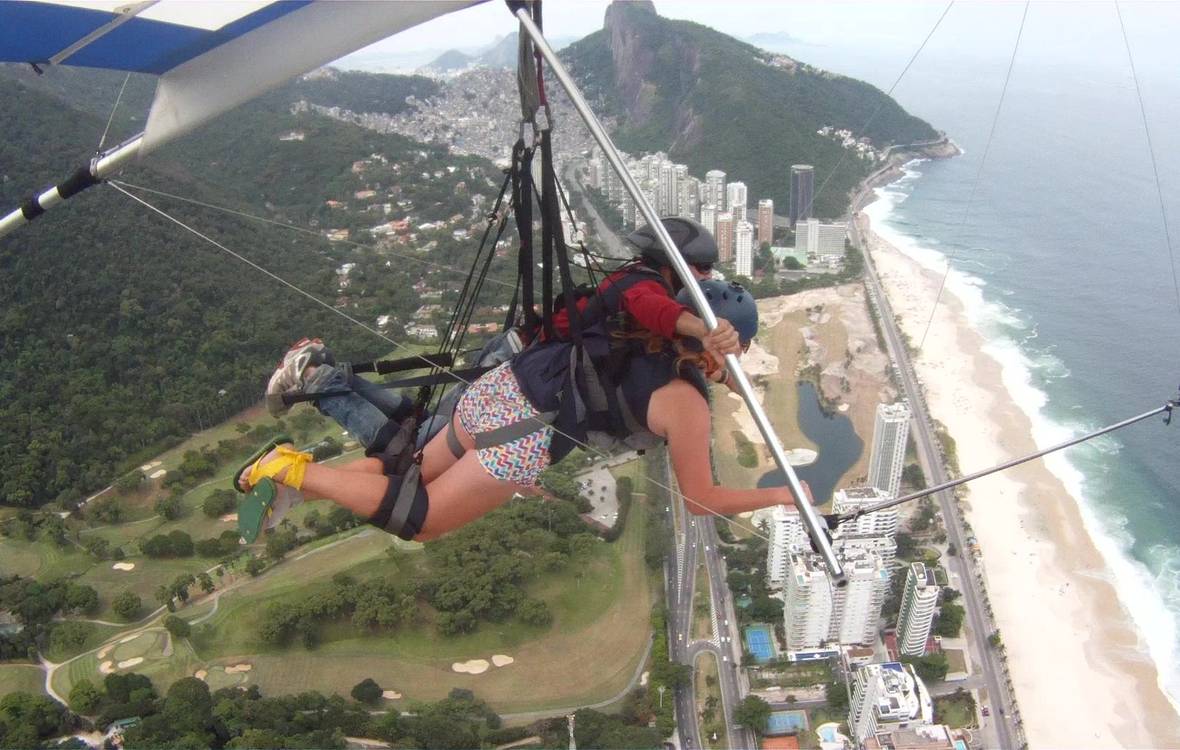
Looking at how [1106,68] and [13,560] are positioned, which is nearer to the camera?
[13,560]

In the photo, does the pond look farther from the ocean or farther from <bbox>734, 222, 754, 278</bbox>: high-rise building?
<bbox>734, 222, 754, 278</bbox>: high-rise building

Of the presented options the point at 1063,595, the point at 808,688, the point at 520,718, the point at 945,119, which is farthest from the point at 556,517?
the point at 945,119

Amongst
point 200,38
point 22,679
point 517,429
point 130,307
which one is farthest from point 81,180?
point 130,307

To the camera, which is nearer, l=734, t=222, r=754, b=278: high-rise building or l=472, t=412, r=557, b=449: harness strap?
l=472, t=412, r=557, b=449: harness strap

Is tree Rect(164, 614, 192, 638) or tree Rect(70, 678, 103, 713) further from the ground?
tree Rect(164, 614, 192, 638)

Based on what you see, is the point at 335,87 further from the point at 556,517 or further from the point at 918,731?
the point at 918,731

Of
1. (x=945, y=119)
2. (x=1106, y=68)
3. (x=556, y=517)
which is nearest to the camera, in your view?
(x=556, y=517)

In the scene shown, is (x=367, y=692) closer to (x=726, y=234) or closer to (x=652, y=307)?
(x=652, y=307)

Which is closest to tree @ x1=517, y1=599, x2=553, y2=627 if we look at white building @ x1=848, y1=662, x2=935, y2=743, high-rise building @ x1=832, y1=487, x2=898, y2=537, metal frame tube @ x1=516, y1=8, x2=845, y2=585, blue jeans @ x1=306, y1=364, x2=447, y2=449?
white building @ x1=848, y1=662, x2=935, y2=743

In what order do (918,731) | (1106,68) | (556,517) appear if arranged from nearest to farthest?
1. (918,731)
2. (556,517)
3. (1106,68)
